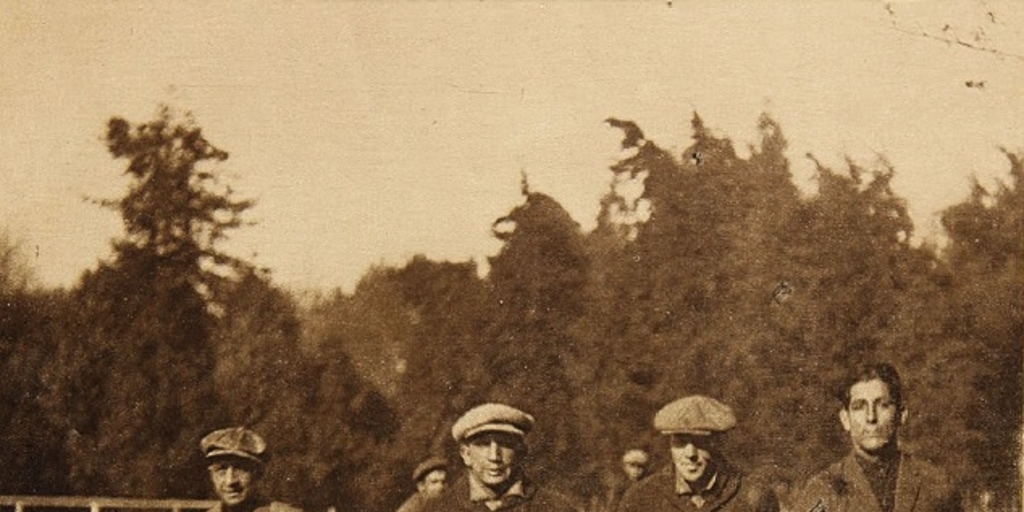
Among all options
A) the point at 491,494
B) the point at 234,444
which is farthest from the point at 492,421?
the point at 234,444

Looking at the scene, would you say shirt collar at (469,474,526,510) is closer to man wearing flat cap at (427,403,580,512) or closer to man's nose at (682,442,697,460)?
man wearing flat cap at (427,403,580,512)

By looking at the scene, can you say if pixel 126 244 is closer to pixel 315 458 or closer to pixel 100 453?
pixel 100 453

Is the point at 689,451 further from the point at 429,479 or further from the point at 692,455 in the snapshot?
the point at 429,479

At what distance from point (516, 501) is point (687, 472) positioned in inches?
23.9

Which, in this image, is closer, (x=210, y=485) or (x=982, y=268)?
(x=210, y=485)

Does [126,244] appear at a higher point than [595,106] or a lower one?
lower

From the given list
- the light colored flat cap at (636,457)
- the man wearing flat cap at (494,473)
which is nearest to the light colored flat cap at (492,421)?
A: the man wearing flat cap at (494,473)

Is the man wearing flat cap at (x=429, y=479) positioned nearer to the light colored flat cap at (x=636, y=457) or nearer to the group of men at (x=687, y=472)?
the group of men at (x=687, y=472)

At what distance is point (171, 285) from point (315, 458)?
0.79 meters

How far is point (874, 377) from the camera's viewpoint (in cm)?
416

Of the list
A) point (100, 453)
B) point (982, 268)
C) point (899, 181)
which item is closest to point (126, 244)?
point (100, 453)

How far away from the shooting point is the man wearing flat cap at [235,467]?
3971 mm

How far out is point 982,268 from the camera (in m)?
4.27

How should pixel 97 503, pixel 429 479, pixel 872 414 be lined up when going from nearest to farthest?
pixel 97 503 < pixel 429 479 < pixel 872 414
